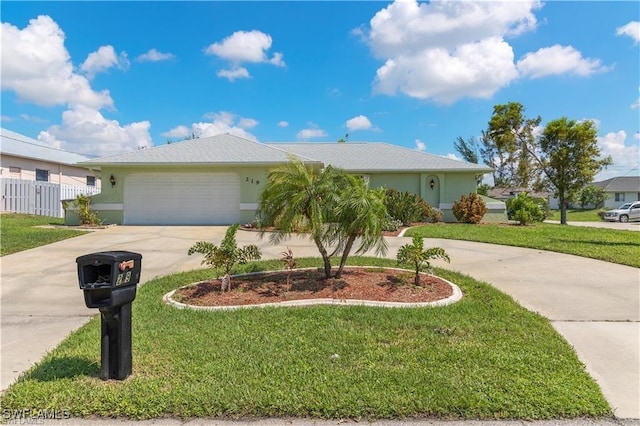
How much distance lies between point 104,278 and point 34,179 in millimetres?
23855

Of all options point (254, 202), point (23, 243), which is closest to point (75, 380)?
point (23, 243)

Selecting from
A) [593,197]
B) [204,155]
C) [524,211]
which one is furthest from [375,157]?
[593,197]

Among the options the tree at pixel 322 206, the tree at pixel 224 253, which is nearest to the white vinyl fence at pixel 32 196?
the tree at pixel 224 253

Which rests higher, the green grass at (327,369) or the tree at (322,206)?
the tree at (322,206)

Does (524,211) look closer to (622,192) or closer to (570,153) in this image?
(570,153)

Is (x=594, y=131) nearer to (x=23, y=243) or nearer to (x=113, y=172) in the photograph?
(x=113, y=172)

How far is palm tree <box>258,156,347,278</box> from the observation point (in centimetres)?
550

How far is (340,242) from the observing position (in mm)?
5926

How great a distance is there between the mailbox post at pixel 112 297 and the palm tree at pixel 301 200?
2.63m

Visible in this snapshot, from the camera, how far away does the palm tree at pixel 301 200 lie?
5.50 metres

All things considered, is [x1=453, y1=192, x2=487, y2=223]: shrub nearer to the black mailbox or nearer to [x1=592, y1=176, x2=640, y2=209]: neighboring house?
the black mailbox

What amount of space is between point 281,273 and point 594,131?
72.9ft

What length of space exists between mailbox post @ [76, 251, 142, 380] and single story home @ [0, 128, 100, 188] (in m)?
20.5

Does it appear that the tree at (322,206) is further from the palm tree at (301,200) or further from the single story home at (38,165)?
the single story home at (38,165)
